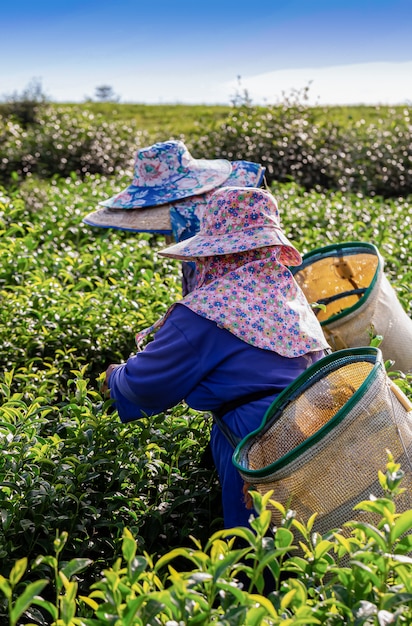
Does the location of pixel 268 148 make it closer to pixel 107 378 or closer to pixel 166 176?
pixel 166 176

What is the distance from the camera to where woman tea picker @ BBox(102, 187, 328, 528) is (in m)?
2.54

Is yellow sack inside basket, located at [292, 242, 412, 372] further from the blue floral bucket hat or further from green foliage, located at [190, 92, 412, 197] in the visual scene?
green foliage, located at [190, 92, 412, 197]

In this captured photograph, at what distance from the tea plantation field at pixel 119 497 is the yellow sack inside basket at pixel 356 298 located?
8.6 inches

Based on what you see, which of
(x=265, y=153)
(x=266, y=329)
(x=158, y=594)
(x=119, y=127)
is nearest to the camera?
(x=158, y=594)

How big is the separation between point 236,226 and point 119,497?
95cm

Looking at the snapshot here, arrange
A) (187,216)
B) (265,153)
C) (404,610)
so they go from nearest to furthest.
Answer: (404,610)
(187,216)
(265,153)

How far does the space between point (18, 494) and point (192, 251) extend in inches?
36.5

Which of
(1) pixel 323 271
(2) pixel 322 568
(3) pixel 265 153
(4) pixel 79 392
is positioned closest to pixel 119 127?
(3) pixel 265 153

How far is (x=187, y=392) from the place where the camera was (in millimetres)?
2596

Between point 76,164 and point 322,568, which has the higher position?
point 76,164

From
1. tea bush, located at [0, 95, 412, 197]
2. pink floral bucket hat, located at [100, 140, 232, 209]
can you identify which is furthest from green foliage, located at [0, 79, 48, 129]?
pink floral bucket hat, located at [100, 140, 232, 209]

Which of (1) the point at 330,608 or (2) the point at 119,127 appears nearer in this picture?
(1) the point at 330,608

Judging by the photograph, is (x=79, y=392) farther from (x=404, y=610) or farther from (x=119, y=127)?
(x=119, y=127)

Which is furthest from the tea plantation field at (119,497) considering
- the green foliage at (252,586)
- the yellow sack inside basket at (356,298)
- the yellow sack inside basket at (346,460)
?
the yellow sack inside basket at (356,298)
